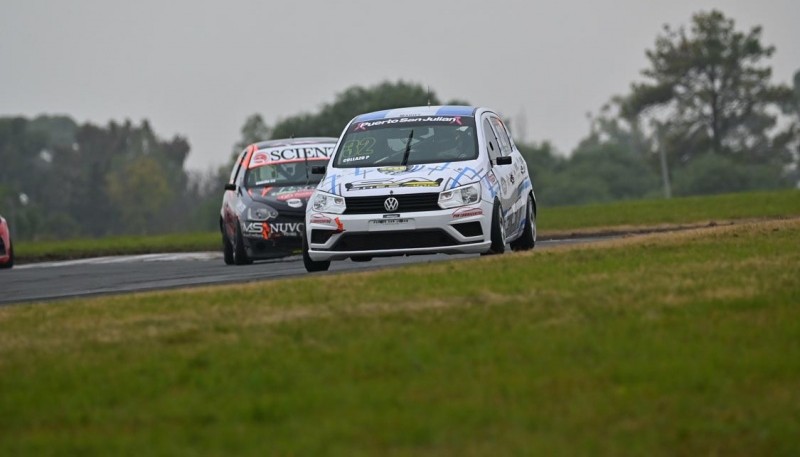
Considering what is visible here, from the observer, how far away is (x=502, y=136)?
18.8 m

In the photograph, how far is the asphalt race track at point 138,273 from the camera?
1708 cm

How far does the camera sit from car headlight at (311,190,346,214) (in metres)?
16.2

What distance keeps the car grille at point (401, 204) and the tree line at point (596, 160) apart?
50.5 m

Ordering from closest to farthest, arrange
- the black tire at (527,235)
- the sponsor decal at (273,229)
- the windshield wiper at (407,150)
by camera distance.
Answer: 1. the windshield wiper at (407,150)
2. the black tire at (527,235)
3. the sponsor decal at (273,229)

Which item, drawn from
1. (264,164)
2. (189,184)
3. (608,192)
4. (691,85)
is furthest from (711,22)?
(264,164)

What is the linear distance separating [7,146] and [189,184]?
768 inches

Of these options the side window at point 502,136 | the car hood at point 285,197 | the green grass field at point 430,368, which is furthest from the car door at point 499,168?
the green grass field at point 430,368

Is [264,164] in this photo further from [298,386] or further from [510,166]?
[298,386]

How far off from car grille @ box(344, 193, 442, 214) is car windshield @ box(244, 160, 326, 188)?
5.75 metres

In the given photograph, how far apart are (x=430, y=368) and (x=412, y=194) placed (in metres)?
7.27

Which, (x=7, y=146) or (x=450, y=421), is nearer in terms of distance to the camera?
(x=450, y=421)

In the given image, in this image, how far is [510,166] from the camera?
17.9 meters

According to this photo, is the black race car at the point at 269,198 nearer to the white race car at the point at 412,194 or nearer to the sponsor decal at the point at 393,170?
the white race car at the point at 412,194

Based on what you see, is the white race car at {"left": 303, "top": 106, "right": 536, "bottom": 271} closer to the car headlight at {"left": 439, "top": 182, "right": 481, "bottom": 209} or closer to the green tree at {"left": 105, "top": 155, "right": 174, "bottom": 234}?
the car headlight at {"left": 439, "top": 182, "right": 481, "bottom": 209}
